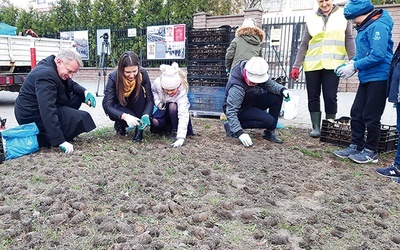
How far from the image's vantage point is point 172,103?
13.4ft

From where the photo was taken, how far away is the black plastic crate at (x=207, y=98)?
5.82m

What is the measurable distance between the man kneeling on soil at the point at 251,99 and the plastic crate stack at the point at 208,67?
1.54m

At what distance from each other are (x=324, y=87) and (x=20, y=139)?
3.55m

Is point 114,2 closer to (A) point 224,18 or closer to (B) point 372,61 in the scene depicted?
(A) point 224,18

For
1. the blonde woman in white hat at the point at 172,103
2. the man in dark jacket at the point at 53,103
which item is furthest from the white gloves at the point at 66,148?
the blonde woman in white hat at the point at 172,103

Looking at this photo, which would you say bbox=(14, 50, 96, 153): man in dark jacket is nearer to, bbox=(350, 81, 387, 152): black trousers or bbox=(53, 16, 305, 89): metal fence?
bbox=(350, 81, 387, 152): black trousers

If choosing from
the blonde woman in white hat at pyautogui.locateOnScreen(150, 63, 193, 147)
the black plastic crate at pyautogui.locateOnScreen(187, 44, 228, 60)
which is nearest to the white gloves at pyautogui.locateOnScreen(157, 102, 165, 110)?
the blonde woman in white hat at pyautogui.locateOnScreen(150, 63, 193, 147)

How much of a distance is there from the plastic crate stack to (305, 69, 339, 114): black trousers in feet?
Answer: 5.49

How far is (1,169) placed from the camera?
122 inches

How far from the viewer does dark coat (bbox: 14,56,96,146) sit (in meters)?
3.44

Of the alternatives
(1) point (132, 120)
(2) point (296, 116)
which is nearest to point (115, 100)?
(1) point (132, 120)

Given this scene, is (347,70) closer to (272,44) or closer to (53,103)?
(53,103)

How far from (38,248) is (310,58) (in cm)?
372

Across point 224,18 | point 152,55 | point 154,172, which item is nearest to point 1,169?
point 154,172
